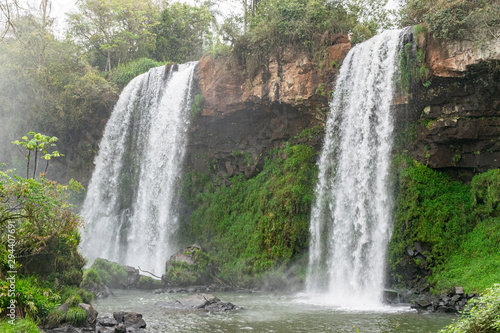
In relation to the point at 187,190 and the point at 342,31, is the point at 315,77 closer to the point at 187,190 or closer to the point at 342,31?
the point at 342,31

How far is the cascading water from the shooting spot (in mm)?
20797

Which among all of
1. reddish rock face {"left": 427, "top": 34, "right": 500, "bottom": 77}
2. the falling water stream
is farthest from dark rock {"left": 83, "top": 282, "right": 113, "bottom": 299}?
reddish rock face {"left": 427, "top": 34, "right": 500, "bottom": 77}

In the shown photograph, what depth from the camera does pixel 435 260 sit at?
1340cm

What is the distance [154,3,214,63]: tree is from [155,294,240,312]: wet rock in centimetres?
2329

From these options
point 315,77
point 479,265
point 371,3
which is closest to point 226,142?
point 315,77

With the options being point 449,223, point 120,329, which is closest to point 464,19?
point 449,223

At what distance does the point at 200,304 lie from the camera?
40.7 feet

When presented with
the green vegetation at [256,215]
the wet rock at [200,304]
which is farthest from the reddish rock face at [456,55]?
the wet rock at [200,304]

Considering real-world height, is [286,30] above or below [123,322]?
above

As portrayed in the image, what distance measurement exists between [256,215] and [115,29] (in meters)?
21.1

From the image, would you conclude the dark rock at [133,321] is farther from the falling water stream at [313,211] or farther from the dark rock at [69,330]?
the dark rock at [69,330]

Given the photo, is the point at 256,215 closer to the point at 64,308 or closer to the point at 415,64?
the point at 415,64

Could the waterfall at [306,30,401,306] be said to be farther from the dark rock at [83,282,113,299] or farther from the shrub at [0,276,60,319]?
the shrub at [0,276,60,319]

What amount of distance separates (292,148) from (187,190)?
21.5 ft
